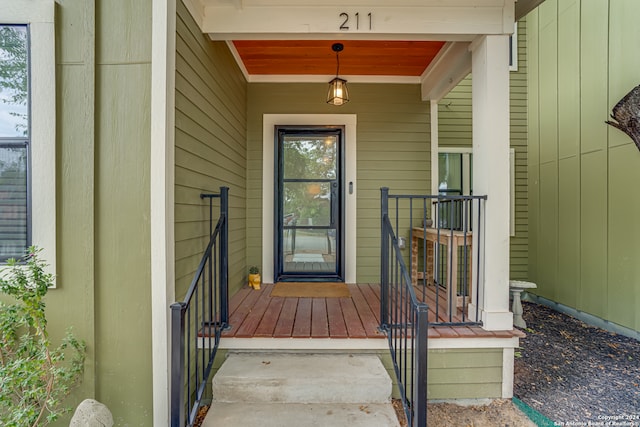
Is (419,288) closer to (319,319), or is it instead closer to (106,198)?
(319,319)

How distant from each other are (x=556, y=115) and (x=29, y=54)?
5.74m

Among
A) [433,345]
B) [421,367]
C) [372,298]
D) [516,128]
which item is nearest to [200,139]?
[421,367]

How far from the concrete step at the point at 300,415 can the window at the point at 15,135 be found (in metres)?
1.56

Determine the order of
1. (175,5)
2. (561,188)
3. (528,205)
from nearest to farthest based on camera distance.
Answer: (175,5)
(561,188)
(528,205)

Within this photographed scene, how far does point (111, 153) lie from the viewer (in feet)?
5.97

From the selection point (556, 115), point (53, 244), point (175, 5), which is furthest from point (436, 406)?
point (556, 115)

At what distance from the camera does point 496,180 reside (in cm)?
226

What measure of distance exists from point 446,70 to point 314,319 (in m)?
2.86

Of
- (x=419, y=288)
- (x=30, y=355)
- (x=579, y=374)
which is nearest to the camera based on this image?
(x=30, y=355)

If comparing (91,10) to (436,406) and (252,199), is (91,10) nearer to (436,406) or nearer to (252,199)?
(252,199)

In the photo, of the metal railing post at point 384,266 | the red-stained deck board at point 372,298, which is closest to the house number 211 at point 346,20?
the metal railing post at point 384,266

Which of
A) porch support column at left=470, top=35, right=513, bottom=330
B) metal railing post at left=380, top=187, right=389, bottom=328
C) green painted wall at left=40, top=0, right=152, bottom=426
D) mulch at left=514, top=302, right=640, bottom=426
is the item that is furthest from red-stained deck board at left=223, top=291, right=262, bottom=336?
mulch at left=514, top=302, right=640, bottom=426

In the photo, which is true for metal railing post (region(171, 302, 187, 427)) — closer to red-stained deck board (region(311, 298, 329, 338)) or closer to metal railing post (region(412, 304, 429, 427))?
red-stained deck board (region(311, 298, 329, 338))

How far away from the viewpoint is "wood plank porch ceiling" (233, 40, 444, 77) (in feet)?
9.96
